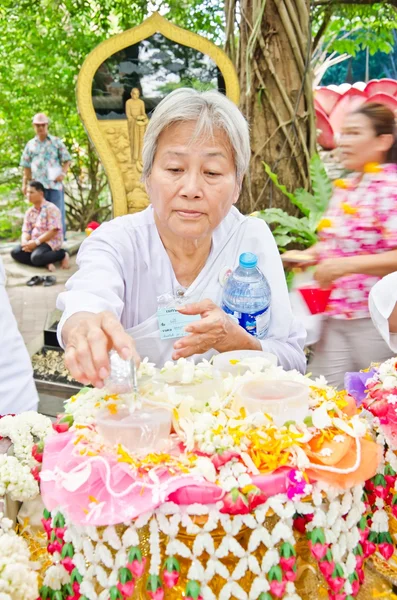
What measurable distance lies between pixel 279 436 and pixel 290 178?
3.38 meters

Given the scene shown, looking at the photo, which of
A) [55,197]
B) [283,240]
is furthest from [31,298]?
[283,240]

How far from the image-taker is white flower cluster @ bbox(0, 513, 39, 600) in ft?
2.79

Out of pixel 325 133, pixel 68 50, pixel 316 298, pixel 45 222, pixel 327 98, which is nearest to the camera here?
pixel 316 298

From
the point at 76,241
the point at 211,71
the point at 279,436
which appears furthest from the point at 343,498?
the point at 76,241

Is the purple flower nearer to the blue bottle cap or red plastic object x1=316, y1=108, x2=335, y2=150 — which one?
the blue bottle cap

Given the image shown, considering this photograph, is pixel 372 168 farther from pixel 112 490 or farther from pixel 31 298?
pixel 31 298

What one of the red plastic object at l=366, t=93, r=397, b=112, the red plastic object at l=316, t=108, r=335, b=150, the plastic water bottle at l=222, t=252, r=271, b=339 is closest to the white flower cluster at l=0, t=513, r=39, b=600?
the plastic water bottle at l=222, t=252, r=271, b=339

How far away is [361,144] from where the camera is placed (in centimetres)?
270

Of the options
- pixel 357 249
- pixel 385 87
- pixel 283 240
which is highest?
pixel 357 249

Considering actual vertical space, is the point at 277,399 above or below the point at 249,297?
above

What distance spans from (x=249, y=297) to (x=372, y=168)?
1.21m

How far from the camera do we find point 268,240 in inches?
71.3

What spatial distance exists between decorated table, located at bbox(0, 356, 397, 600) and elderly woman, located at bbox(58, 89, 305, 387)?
0.31 m

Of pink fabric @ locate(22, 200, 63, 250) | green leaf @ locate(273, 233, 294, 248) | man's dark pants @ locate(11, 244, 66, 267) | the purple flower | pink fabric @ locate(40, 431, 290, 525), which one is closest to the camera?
pink fabric @ locate(40, 431, 290, 525)
